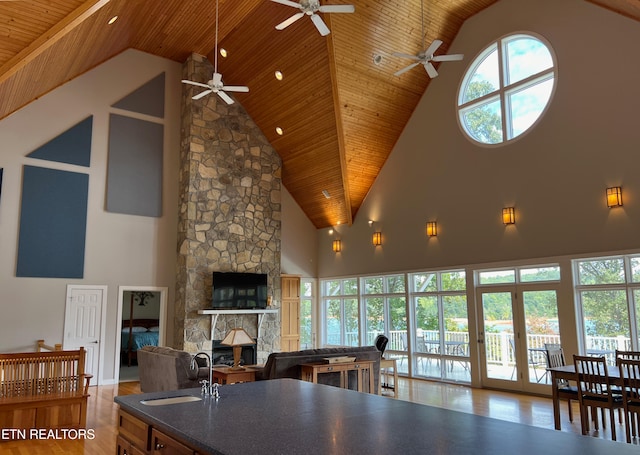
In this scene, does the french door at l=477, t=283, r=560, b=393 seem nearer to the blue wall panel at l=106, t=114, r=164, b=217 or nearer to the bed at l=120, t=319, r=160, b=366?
the blue wall panel at l=106, t=114, r=164, b=217

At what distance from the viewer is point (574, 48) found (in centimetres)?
748

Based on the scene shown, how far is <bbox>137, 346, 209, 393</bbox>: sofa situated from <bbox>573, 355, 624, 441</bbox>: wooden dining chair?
14.1ft

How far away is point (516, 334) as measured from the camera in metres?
8.21

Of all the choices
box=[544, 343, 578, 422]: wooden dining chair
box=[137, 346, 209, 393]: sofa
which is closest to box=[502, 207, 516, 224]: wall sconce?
box=[544, 343, 578, 422]: wooden dining chair

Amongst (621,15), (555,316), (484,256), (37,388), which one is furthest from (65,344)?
(621,15)

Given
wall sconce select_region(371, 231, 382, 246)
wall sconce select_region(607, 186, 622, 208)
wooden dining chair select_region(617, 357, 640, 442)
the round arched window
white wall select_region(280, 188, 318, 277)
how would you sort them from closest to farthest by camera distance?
1. wooden dining chair select_region(617, 357, 640, 442)
2. wall sconce select_region(607, 186, 622, 208)
3. the round arched window
4. wall sconce select_region(371, 231, 382, 246)
5. white wall select_region(280, 188, 318, 277)

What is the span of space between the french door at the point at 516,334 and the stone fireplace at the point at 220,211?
15.3ft

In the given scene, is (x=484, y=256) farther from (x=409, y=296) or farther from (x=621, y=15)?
(x=621, y=15)

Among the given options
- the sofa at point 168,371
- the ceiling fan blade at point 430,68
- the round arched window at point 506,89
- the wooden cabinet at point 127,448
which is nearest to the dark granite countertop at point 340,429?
the wooden cabinet at point 127,448

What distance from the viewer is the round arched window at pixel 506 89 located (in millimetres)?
8039

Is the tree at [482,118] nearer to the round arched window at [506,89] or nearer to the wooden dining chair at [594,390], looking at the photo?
the round arched window at [506,89]

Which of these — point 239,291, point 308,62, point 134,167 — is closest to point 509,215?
point 308,62

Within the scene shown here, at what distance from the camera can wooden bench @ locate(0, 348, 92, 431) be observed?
209 inches

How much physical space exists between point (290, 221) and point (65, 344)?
5729 mm
